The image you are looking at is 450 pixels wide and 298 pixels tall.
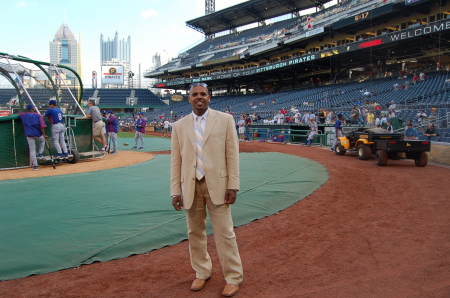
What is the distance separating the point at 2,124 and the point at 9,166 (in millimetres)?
1192

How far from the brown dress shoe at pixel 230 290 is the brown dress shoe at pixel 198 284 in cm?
25

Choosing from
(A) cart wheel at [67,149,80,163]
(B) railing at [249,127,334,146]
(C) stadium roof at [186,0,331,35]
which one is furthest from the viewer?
(C) stadium roof at [186,0,331,35]

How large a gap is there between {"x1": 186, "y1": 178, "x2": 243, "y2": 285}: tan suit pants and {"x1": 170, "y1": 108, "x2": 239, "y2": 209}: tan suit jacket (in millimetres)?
100

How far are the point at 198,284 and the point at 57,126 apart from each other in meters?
8.39

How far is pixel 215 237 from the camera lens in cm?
314

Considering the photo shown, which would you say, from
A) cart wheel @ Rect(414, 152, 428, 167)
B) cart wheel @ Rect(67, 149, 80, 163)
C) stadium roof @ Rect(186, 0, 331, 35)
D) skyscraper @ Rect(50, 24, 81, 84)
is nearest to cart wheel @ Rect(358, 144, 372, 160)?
cart wheel @ Rect(414, 152, 428, 167)

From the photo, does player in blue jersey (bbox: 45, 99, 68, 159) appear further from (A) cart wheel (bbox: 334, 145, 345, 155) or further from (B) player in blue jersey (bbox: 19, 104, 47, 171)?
(A) cart wheel (bbox: 334, 145, 345, 155)

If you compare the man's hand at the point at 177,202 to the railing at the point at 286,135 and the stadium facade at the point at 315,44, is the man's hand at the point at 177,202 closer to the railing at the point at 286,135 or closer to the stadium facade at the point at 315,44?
the railing at the point at 286,135

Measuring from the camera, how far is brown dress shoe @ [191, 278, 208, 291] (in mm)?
3113

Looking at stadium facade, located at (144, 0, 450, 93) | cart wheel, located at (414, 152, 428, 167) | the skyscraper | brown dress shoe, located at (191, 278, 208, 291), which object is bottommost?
brown dress shoe, located at (191, 278, 208, 291)

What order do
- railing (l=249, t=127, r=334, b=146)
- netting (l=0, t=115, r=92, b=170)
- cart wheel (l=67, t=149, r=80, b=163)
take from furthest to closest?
1. railing (l=249, t=127, r=334, b=146)
2. cart wheel (l=67, t=149, r=80, b=163)
3. netting (l=0, t=115, r=92, b=170)

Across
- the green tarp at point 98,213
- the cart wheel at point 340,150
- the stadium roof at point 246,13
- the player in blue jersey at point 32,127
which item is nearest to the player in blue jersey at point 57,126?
the player in blue jersey at point 32,127

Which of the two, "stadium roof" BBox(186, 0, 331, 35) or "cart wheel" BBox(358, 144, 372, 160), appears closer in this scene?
"cart wheel" BBox(358, 144, 372, 160)

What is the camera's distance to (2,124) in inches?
370
